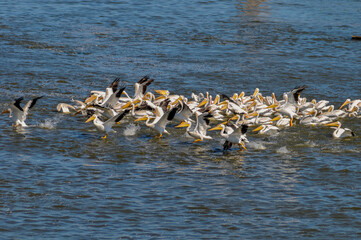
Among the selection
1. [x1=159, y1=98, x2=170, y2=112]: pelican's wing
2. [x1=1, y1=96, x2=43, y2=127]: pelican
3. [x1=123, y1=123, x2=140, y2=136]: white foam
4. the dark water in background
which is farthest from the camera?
[x1=159, y1=98, x2=170, y2=112]: pelican's wing

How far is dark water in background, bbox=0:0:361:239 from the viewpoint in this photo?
415 inches

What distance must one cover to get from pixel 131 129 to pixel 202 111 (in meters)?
1.81

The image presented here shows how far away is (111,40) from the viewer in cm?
2450

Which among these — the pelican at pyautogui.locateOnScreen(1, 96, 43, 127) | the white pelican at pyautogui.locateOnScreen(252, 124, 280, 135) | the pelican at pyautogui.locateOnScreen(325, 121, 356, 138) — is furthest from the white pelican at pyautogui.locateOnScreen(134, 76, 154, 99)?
the pelican at pyautogui.locateOnScreen(325, 121, 356, 138)

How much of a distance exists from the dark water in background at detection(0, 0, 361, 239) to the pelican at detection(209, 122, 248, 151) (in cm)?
26

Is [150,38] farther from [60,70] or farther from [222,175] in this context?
[222,175]

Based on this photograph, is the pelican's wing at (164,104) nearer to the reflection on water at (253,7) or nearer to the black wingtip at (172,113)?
the black wingtip at (172,113)

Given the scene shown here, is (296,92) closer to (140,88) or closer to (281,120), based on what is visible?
(281,120)

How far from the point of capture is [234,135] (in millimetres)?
13492

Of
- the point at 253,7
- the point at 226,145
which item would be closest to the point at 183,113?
the point at 226,145

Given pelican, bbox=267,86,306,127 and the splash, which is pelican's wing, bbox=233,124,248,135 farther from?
the splash

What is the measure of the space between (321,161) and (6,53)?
12420 millimetres

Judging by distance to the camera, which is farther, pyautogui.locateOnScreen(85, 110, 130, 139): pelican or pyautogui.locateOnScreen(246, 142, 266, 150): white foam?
pyautogui.locateOnScreen(85, 110, 130, 139): pelican

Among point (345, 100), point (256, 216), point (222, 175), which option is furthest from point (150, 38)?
point (256, 216)
